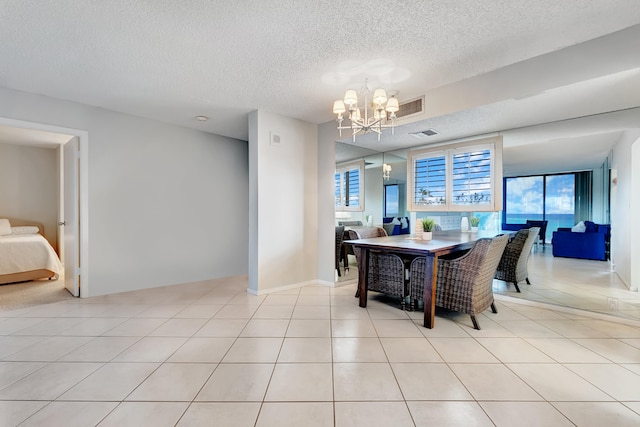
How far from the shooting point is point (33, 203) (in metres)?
5.45

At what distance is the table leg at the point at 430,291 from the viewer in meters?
2.70

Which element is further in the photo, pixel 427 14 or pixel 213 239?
pixel 213 239

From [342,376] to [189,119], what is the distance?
3.95m

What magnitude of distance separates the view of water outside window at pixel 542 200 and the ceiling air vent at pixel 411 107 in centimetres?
415

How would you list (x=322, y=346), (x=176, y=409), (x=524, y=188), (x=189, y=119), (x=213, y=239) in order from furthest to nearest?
(x=524, y=188) < (x=213, y=239) < (x=189, y=119) < (x=322, y=346) < (x=176, y=409)

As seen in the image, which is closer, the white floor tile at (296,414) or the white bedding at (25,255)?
the white floor tile at (296,414)

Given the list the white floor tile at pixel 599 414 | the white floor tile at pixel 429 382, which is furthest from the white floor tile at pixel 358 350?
the white floor tile at pixel 599 414

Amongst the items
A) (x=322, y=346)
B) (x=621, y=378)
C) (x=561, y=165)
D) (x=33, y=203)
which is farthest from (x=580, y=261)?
(x=33, y=203)

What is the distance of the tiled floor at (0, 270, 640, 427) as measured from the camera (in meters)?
1.55

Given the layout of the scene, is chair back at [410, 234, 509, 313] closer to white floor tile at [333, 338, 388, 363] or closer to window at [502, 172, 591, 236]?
white floor tile at [333, 338, 388, 363]

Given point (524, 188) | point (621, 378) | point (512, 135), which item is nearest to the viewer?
point (621, 378)

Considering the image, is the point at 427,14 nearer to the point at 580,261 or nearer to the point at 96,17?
the point at 96,17

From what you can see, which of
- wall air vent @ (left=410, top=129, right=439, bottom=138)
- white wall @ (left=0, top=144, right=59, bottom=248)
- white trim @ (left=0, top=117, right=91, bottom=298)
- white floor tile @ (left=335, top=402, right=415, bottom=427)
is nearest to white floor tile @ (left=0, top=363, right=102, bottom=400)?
white floor tile @ (left=335, top=402, right=415, bottom=427)

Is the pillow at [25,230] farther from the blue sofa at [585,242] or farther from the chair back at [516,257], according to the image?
the blue sofa at [585,242]
